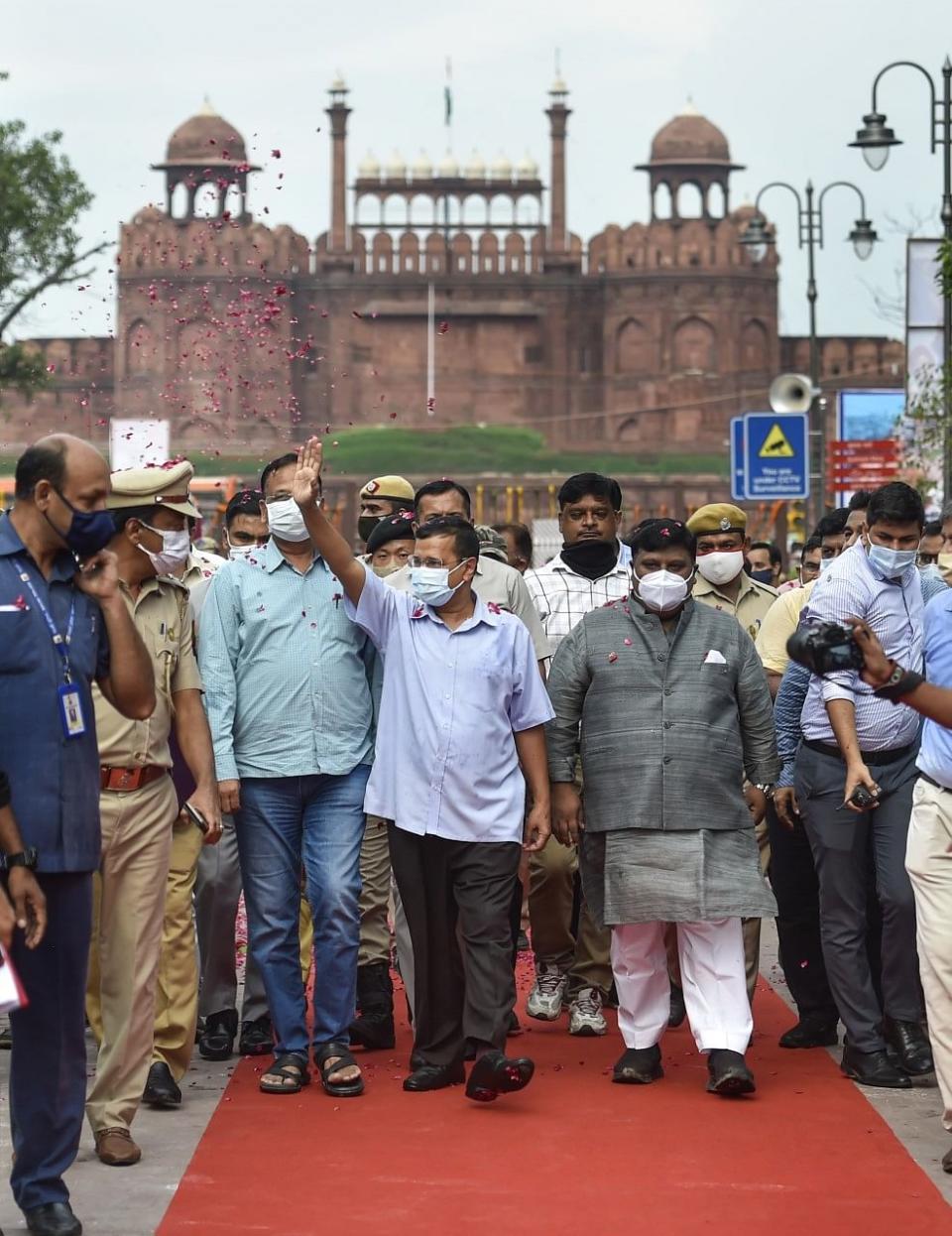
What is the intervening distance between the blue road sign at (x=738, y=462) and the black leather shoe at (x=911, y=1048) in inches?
560

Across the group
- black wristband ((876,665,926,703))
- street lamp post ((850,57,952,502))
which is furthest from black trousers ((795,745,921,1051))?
street lamp post ((850,57,952,502))

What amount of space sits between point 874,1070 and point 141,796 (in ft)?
7.52

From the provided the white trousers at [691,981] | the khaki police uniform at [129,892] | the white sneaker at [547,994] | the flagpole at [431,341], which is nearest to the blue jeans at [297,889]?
the khaki police uniform at [129,892]

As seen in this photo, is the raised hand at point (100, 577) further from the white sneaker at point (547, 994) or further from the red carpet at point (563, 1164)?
the white sneaker at point (547, 994)

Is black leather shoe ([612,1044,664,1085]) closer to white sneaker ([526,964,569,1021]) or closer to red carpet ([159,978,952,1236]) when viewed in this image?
red carpet ([159,978,952,1236])

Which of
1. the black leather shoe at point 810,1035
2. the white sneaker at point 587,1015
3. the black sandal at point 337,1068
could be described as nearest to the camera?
the black sandal at point 337,1068

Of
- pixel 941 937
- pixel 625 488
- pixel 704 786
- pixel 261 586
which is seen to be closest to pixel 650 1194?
pixel 941 937

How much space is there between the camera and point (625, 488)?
2948 inches

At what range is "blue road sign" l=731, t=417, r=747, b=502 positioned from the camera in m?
22.1

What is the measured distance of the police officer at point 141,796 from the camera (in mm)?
6348

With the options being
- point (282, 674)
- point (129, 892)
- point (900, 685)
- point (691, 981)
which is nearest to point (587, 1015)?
point (691, 981)

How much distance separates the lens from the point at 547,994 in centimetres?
846

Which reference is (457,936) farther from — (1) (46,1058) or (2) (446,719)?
(1) (46,1058)

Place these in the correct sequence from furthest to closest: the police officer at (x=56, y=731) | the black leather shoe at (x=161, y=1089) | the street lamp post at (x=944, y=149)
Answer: the street lamp post at (x=944, y=149), the black leather shoe at (x=161, y=1089), the police officer at (x=56, y=731)
